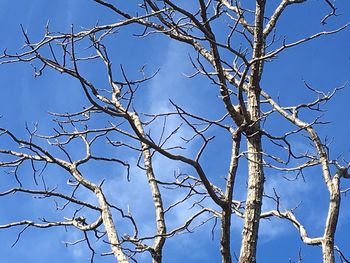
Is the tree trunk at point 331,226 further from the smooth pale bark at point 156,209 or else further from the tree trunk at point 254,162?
the tree trunk at point 254,162

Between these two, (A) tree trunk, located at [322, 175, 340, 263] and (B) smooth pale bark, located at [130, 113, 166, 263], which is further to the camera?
(A) tree trunk, located at [322, 175, 340, 263]

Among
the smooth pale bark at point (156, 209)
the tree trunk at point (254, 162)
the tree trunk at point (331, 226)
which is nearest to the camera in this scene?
the tree trunk at point (254, 162)

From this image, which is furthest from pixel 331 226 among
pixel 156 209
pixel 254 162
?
pixel 254 162

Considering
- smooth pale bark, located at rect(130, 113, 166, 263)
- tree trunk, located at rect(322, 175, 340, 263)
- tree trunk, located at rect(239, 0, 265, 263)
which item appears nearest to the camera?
tree trunk, located at rect(239, 0, 265, 263)

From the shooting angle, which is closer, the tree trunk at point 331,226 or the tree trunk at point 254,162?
the tree trunk at point 254,162

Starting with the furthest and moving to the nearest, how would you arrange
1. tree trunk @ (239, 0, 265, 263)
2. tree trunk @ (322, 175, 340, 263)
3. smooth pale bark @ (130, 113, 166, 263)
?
1. tree trunk @ (322, 175, 340, 263)
2. smooth pale bark @ (130, 113, 166, 263)
3. tree trunk @ (239, 0, 265, 263)

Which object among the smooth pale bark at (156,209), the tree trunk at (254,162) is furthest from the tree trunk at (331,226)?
the tree trunk at (254,162)

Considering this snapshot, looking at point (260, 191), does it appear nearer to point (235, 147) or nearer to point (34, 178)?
point (235, 147)

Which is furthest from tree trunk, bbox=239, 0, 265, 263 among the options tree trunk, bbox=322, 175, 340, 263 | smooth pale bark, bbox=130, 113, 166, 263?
tree trunk, bbox=322, 175, 340, 263

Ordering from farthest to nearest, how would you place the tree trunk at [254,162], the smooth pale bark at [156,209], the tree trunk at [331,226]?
the tree trunk at [331,226] < the smooth pale bark at [156,209] < the tree trunk at [254,162]

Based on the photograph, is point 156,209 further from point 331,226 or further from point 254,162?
point 254,162

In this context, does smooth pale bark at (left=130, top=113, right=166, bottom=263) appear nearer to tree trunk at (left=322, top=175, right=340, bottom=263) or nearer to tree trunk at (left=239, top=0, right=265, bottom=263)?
tree trunk at (left=239, top=0, right=265, bottom=263)

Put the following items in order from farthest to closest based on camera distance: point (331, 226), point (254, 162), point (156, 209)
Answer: point (331, 226)
point (156, 209)
point (254, 162)

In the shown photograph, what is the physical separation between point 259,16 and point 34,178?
3488mm
